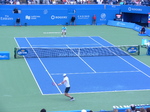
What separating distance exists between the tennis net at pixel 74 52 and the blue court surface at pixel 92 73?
731 mm

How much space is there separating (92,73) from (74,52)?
6689 millimetres

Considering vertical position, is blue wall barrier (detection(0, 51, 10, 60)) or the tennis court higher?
blue wall barrier (detection(0, 51, 10, 60))

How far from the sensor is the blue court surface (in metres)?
25.2

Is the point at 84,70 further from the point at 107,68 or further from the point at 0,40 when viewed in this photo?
the point at 0,40

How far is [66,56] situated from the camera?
34.0 meters

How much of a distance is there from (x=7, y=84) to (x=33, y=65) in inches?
219

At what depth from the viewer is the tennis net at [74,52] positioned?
109 ft

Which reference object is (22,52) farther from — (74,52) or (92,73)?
Answer: (92,73)

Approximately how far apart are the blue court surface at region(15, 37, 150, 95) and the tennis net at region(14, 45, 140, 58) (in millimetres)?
731

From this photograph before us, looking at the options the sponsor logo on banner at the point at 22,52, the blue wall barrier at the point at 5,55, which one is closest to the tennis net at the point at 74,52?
the sponsor logo on banner at the point at 22,52

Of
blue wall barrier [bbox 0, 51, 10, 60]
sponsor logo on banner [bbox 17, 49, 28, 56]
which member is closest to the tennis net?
sponsor logo on banner [bbox 17, 49, 28, 56]

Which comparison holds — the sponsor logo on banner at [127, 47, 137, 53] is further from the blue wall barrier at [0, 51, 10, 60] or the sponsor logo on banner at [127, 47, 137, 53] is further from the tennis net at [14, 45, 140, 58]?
the blue wall barrier at [0, 51, 10, 60]

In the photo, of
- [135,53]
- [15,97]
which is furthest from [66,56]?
[15,97]

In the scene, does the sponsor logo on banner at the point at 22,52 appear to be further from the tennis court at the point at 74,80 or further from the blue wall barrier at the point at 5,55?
the blue wall barrier at the point at 5,55
